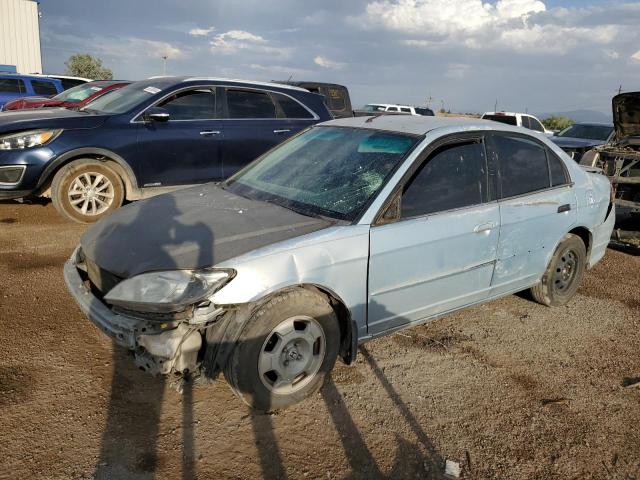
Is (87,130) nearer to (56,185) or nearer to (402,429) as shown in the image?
(56,185)

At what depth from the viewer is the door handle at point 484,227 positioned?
3480 mm

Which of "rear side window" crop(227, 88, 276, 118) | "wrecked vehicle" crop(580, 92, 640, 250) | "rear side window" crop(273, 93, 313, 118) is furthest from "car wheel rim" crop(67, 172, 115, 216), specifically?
"wrecked vehicle" crop(580, 92, 640, 250)

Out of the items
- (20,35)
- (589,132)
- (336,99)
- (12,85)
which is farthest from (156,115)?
(20,35)

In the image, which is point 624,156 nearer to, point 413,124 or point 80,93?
point 413,124

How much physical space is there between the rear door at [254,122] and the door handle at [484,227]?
159 inches

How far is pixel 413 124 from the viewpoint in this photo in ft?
12.1

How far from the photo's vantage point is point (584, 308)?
4.71 meters

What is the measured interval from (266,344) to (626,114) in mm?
6605

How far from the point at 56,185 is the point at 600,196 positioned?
5687 mm

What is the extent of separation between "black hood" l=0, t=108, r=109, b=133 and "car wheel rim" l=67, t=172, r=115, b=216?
597 millimetres

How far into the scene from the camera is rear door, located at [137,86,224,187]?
6.28m

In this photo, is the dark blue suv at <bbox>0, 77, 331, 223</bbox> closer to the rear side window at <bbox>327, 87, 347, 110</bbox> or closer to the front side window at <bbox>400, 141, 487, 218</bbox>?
the front side window at <bbox>400, 141, 487, 218</bbox>

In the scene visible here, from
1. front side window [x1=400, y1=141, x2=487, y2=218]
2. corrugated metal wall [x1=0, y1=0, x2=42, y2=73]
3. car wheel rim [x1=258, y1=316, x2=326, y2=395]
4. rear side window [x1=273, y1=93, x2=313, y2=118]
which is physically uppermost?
corrugated metal wall [x1=0, y1=0, x2=42, y2=73]

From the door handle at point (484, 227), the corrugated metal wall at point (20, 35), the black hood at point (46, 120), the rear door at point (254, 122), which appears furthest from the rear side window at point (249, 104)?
the corrugated metal wall at point (20, 35)
